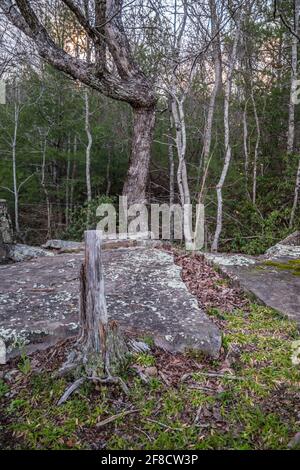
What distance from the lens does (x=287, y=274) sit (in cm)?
392

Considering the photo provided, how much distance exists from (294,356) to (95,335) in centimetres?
147

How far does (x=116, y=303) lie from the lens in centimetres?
303

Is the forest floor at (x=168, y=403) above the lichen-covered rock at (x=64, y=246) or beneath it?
beneath

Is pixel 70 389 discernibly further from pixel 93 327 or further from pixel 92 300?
pixel 92 300

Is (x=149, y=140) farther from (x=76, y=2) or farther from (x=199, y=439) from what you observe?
(x=199, y=439)

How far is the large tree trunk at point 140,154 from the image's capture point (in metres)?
6.00

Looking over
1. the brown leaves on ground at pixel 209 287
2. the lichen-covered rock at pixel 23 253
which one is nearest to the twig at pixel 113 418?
the brown leaves on ground at pixel 209 287

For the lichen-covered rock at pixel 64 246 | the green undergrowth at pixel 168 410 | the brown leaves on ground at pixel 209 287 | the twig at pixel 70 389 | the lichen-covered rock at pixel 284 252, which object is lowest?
the green undergrowth at pixel 168 410

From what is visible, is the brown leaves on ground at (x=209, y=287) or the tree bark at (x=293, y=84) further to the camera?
the tree bark at (x=293, y=84)

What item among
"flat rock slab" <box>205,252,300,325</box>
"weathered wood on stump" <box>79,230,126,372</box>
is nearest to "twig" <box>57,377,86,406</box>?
"weathered wood on stump" <box>79,230,126,372</box>

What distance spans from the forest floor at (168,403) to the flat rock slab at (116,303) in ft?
0.44

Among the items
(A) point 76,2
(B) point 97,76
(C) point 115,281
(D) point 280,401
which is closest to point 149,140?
(B) point 97,76

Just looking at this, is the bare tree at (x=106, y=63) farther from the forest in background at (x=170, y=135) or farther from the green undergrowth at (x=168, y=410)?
the green undergrowth at (x=168, y=410)
